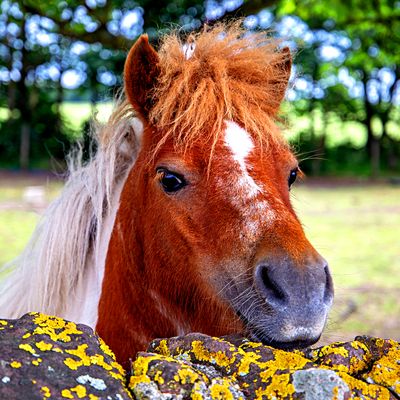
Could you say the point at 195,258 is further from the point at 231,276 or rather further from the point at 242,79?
the point at 242,79

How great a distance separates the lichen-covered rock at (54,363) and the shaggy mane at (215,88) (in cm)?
121

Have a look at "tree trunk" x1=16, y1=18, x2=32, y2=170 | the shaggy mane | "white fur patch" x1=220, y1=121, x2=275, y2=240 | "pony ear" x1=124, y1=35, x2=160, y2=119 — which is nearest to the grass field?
"white fur patch" x1=220, y1=121, x2=275, y2=240

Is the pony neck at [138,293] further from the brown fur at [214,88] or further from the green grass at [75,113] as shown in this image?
the green grass at [75,113]

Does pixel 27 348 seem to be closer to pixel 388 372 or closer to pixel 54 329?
pixel 54 329

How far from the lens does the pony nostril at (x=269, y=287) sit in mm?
1843

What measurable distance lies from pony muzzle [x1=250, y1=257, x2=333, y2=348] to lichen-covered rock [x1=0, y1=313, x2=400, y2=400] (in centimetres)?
39

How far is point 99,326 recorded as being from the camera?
8.41 feet

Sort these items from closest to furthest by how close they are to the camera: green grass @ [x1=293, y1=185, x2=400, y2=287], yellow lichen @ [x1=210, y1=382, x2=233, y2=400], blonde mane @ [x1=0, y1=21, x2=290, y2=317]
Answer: yellow lichen @ [x1=210, y1=382, x2=233, y2=400]
blonde mane @ [x1=0, y1=21, x2=290, y2=317]
green grass @ [x1=293, y1=185, x2=400, y2=287]

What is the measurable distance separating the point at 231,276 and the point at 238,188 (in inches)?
12.8

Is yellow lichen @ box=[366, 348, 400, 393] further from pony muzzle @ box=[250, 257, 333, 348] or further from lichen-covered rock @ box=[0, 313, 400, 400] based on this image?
pony muzzle @ box=[250, 257, 333, 348]

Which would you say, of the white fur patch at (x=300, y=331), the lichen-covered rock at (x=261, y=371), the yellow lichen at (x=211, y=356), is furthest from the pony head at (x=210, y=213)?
the yellow lichen at (x=211, y=356)

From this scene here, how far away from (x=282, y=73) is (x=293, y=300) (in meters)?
1.50

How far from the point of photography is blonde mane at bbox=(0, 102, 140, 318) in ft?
8.98

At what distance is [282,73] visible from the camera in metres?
2.95
